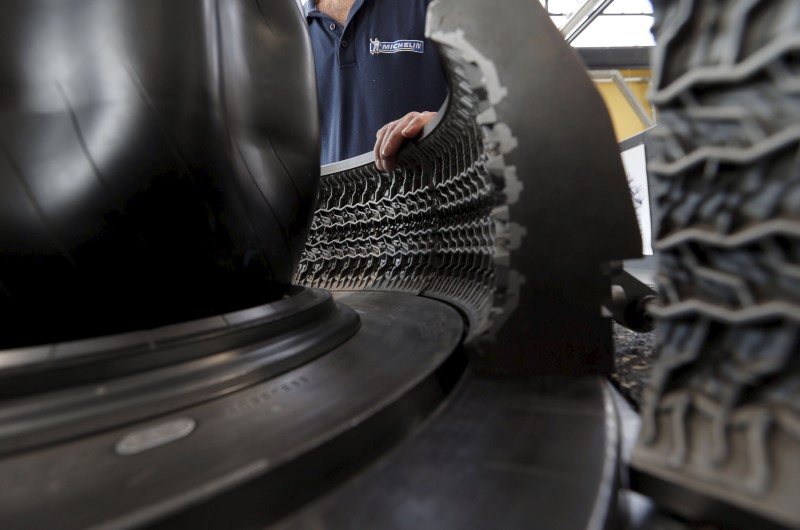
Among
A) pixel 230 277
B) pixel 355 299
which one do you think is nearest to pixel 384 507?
pixel 230 277

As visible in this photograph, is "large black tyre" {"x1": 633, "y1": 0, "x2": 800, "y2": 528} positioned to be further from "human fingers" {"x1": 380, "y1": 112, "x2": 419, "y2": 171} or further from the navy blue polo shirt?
the navy blue polo shirt

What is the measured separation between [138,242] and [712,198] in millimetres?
Result: 421

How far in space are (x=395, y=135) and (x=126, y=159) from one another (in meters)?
0.44

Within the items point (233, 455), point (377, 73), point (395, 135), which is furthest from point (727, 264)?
point (377, 73)

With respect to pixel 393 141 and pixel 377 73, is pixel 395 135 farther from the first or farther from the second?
pixel 377 73

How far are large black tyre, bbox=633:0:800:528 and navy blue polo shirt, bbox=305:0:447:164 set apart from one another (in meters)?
1.26

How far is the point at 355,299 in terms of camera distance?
833 mm

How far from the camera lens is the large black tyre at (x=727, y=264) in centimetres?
24

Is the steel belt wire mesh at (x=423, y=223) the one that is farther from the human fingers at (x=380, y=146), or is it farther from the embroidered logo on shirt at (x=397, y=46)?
the embroidered logo on shirt at (x=397, y=46)

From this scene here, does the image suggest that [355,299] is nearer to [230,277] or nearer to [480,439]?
[230,277]

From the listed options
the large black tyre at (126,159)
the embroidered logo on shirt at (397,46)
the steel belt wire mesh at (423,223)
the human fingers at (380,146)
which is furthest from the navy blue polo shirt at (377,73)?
the large black tyre at (126,159)

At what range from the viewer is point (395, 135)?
29.7 inches

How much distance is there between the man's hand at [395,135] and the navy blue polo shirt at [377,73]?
2.21 ft

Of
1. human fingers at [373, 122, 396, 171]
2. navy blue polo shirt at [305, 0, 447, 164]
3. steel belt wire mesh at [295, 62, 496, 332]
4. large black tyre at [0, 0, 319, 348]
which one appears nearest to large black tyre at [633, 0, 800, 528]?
steel belt wire mesh at [295, 62, 496, 332]
